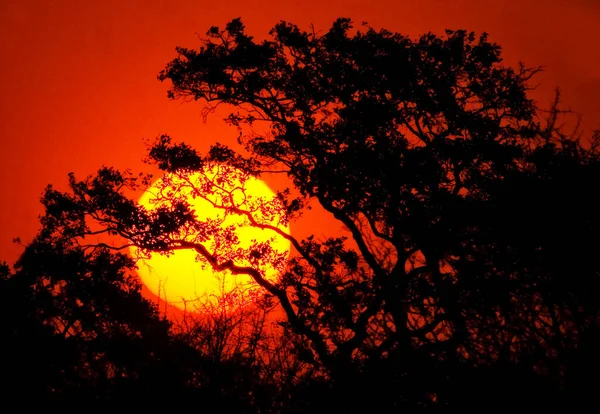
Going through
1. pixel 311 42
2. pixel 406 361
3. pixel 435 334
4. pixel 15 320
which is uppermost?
pixel 311 42

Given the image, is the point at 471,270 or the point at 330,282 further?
the point at 330,282

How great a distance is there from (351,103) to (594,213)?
20.6 feet

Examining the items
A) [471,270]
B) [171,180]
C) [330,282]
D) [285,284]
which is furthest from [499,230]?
[171,180]

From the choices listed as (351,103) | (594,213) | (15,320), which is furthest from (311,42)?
(15,320)

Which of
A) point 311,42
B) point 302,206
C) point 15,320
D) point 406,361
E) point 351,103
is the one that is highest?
point 311,42

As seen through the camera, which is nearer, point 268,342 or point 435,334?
point 435,334

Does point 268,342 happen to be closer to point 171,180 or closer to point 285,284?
point 285,284

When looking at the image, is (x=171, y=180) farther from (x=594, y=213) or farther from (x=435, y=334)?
(x=594, y=213)

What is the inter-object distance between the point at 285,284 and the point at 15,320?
9.10 m

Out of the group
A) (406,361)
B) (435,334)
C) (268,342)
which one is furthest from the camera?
(268,342)

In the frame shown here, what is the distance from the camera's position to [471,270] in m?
14.3

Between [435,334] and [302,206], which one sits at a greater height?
[302,206]

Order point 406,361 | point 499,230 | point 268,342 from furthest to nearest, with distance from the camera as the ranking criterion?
1. point 268,342
2. point 499,230
3. point 406,361

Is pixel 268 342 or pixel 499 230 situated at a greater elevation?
pixel 499 230
